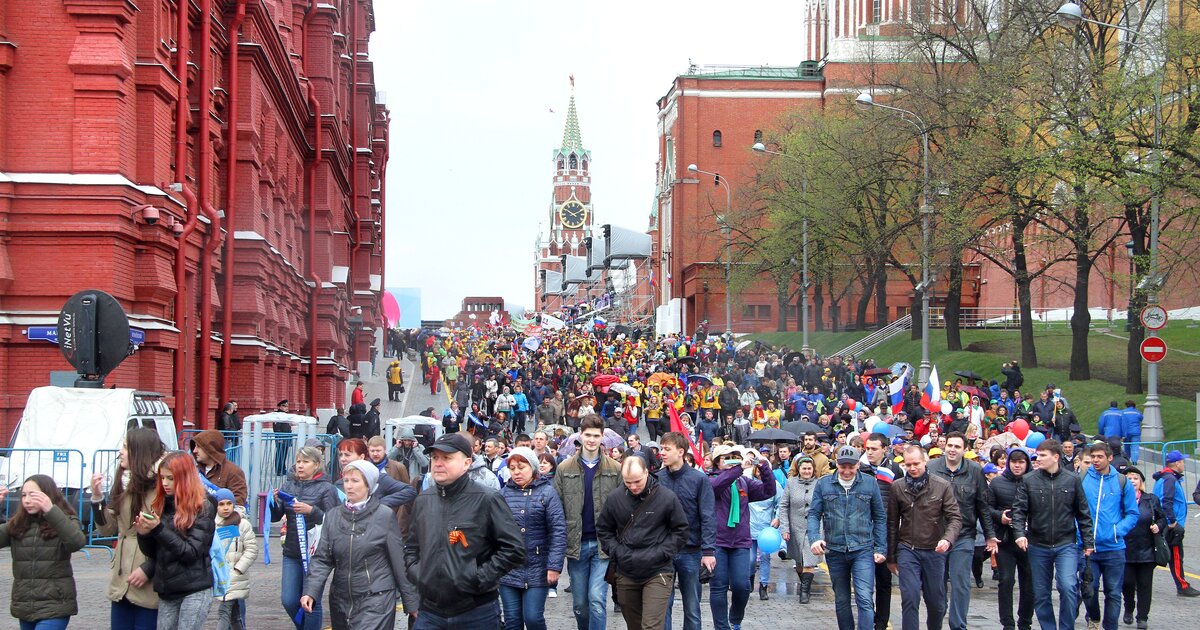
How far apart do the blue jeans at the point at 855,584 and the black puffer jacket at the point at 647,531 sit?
165 cm

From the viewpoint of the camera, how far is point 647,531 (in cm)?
995

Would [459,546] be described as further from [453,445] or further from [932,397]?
[932,397]

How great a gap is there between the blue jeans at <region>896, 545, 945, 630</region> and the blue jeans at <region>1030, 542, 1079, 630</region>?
928mm

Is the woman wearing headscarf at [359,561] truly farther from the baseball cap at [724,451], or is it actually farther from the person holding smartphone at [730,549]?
the baseball cap at [724,451]

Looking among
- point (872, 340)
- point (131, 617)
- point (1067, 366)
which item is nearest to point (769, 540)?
point (131, 617)

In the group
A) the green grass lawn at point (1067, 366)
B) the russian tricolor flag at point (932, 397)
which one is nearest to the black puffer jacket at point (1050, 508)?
the russian tricolor flag at point (932, 397)

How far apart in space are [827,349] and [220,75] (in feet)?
123

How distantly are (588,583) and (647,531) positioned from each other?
1.30 metres

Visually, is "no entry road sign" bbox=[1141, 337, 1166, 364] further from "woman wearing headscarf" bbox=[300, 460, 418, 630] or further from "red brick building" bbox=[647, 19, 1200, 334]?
"red brick building" bbox=[647, 19, 1200, 334]

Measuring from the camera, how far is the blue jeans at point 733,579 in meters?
11.7

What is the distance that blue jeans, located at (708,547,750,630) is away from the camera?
460 inches

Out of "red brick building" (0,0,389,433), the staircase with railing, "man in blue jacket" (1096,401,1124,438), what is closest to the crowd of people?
"red brick building" (0,0,389,433)

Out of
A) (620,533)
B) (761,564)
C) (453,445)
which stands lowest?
(761,564)

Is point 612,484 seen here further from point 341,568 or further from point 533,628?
point 341,568
